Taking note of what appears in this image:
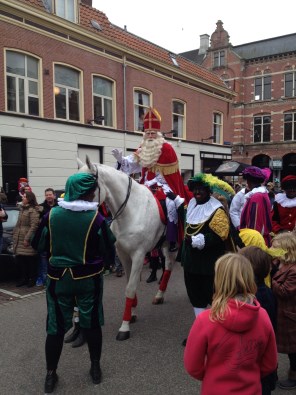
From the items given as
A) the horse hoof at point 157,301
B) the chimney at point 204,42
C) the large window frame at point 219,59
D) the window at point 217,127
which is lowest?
the horse hoof at point 157,301

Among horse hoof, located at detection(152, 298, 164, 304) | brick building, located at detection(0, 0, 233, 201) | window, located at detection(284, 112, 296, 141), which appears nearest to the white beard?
horse hoof, located at detection(152, 298, 164, 304)

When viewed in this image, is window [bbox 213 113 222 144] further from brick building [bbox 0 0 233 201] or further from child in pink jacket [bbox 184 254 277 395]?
child in pink jacket [bbox 184 254 277 395]

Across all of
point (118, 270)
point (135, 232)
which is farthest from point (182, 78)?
point (135, 232)

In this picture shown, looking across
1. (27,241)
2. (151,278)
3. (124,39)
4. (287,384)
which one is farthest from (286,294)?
(124,39)

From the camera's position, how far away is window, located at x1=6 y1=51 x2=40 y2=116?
473 inches

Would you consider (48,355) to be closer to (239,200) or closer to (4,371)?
(4,371)

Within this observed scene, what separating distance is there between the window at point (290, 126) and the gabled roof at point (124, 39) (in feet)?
52.2

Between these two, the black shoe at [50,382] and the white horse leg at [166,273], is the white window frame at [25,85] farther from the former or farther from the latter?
the black shoe at [50,382]

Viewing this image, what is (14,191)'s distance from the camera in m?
12.2

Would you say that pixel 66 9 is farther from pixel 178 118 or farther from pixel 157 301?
pixel 157 301

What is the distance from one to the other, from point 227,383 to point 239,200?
4.51 meters

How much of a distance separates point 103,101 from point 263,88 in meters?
23.9

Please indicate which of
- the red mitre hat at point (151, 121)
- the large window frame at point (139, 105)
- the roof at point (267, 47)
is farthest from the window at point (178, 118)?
the roof at point (267, 47)

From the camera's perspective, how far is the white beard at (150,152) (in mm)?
5262
